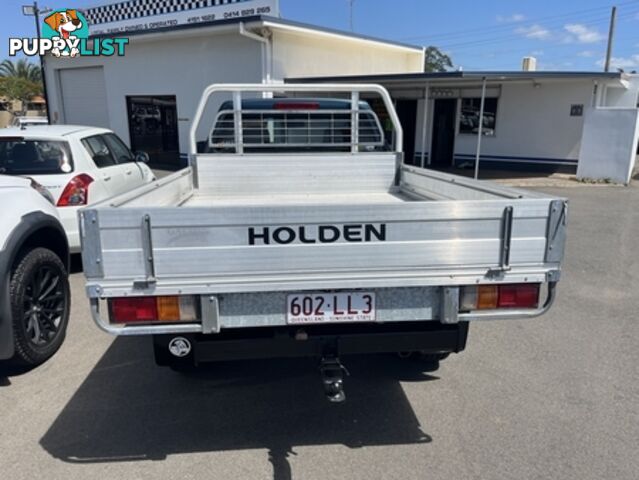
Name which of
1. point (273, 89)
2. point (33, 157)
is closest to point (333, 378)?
point (273, 89)

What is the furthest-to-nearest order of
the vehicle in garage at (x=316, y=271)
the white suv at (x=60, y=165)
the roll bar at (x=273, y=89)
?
the white suv at (x=60, y=165), the roll bar at (x=273, y=89), the vehicle in garage at (x=316, y=271)

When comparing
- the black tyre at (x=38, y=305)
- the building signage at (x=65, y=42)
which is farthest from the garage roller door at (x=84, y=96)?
the black tyre at (x=38, y=305)

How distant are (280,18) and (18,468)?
12291 millimetres

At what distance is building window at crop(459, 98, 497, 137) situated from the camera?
53.1ft

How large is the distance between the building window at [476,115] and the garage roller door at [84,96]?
37.8 ft

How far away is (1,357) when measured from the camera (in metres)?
3.51

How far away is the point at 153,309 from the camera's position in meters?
2.46

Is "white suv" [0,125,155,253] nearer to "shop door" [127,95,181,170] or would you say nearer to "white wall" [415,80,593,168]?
"shop door" [127,95,181,170]

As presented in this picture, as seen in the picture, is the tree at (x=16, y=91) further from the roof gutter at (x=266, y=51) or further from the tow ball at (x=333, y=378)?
the tow ball at (x=333, y=378)

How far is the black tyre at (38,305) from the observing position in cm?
365

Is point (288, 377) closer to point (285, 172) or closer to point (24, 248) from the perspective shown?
point (285, 172)

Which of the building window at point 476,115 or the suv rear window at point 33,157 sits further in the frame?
the building window at point 476,115

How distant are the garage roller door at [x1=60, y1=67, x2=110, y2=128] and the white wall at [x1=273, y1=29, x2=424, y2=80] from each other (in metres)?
6.55

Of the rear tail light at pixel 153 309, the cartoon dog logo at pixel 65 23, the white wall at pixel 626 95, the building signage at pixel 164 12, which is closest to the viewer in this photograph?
the rear tail light at pixel 153 309
